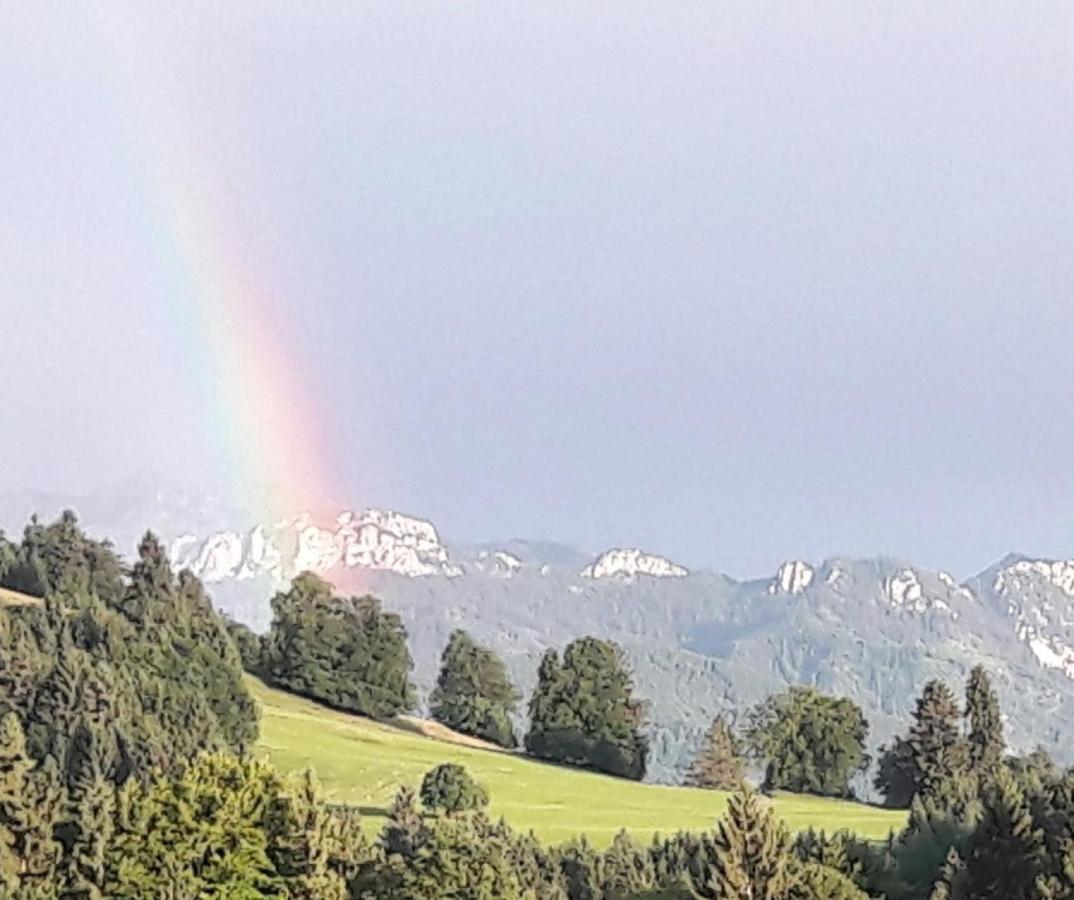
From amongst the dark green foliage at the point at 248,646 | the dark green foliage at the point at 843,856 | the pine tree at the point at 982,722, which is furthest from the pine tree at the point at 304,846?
the dark green foliage at the point at 248,646

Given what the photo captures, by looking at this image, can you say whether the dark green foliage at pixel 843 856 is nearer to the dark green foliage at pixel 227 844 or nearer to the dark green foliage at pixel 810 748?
the dark green foliage at pixel 227 844

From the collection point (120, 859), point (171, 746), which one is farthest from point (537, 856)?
point (171, 746)

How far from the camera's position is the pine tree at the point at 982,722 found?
132 meters

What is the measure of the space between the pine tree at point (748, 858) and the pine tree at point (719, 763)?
3583 inches

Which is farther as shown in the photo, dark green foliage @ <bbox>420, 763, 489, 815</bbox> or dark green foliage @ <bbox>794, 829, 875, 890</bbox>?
dark green foliage @ <bbox>420, 763, 489, 815</bbox>

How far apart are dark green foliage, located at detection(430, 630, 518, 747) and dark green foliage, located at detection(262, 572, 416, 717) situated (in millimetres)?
4264

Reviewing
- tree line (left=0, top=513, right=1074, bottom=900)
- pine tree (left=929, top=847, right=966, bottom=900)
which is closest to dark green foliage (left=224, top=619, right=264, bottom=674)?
tree line (left=0, top=513, right=1074, bottom=900)

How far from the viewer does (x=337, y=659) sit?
502 feet

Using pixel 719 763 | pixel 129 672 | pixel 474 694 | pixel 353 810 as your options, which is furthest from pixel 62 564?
pixel 353 810

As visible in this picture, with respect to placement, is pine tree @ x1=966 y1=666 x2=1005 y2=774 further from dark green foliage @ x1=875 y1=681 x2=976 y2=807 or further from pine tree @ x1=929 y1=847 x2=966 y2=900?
pine tree @ x1=929 y1=847 x2=966 y2=900

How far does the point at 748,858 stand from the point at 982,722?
8271 centimetres

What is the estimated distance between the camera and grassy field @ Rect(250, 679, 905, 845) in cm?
10181

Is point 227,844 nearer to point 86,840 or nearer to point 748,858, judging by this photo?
point 86,840

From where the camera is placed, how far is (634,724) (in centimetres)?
14562
